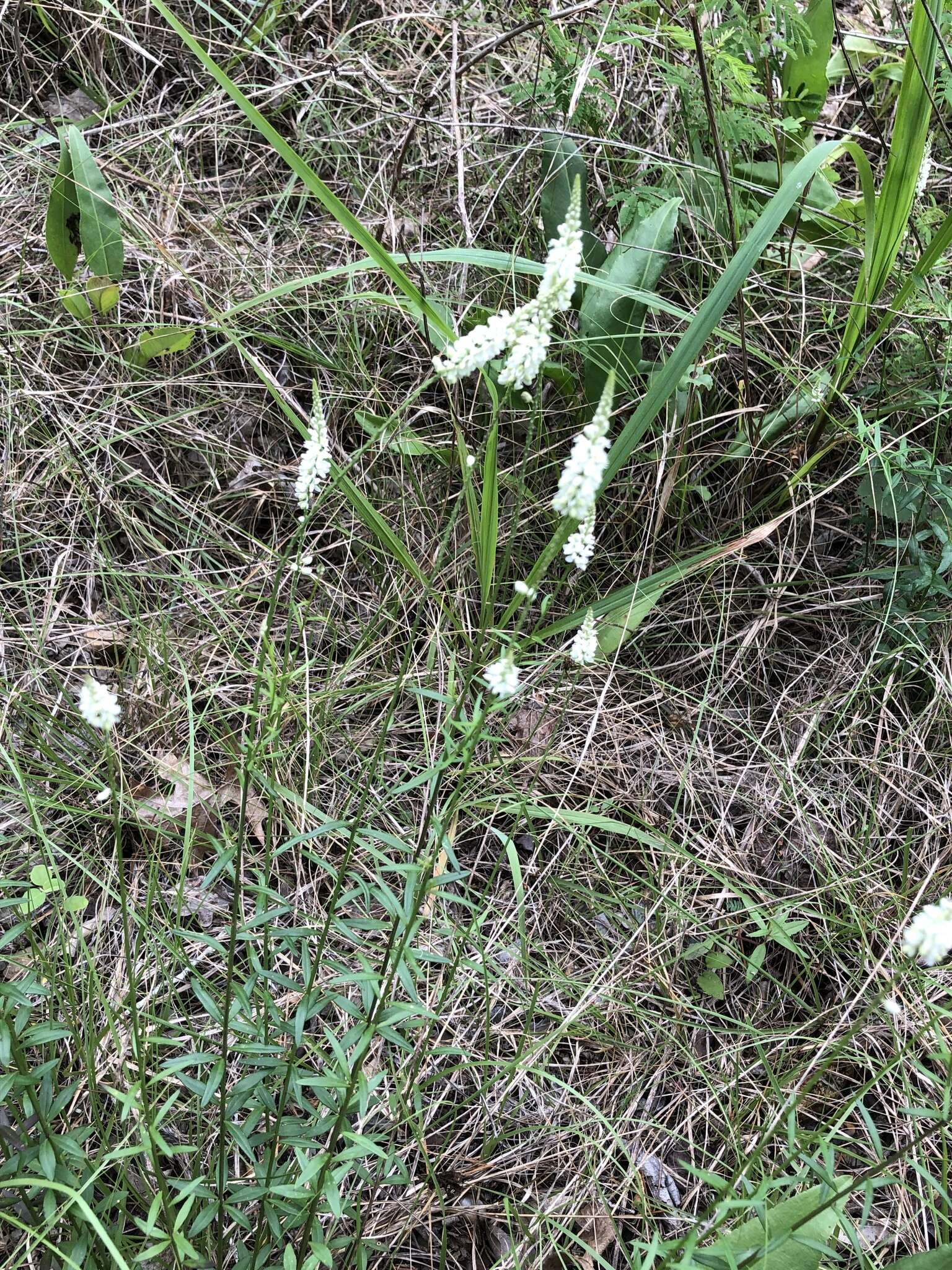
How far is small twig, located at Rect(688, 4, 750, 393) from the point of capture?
93.7 inches

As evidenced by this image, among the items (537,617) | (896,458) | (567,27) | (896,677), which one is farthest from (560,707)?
(567,27)

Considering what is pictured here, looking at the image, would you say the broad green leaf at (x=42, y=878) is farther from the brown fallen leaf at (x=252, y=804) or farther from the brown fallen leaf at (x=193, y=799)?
the brown fallen leaf at (x=252, y=804)

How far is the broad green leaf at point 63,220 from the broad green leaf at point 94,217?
29 mm

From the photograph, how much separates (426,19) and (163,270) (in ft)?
4.33

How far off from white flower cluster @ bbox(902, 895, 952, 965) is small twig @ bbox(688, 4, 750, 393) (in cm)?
176

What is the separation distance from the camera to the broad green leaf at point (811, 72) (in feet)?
9.48

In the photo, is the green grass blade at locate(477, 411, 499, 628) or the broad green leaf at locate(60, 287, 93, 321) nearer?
the green grass blade at locate(477, 411, 499, 628)

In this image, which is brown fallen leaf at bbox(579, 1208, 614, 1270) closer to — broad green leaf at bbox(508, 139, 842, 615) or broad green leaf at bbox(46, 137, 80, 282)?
broad green leaf at bbox(508, 139, 842, 615)

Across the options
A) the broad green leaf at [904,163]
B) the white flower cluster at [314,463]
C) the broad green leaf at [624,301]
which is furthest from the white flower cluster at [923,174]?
the white flower cluster at [314,463]

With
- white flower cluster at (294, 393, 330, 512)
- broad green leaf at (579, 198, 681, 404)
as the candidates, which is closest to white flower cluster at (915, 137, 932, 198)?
broad green leaf at (579, 198, 681, 404)

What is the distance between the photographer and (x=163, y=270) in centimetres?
293

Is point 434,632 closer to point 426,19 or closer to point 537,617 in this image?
point 537,617

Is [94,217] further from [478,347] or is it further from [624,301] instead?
[478,347]

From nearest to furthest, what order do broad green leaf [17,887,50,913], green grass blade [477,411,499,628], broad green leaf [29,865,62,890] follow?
1. broad green leaf [17,887,50,913]
2. broad green leaf [29,865,62,890]
3. green grass blade [477,411,499,628]
